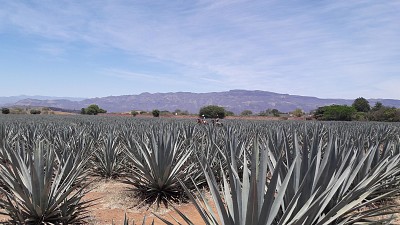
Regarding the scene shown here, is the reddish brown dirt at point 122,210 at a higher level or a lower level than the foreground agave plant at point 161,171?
lower

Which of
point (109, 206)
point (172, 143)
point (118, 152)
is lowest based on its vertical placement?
point (109, 206)

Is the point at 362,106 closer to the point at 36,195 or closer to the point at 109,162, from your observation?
the point at 109,162

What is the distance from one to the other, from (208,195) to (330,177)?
112 inches

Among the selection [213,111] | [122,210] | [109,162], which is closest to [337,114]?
[213,111]

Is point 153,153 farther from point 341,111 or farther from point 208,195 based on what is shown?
point 341,111

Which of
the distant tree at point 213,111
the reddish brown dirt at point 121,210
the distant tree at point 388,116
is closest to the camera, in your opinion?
the reddish brown dirt at point 121,210

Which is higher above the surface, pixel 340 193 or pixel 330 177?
pixel 330 177

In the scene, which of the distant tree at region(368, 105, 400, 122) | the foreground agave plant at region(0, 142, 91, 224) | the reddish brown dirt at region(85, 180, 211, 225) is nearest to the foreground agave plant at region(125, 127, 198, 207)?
the reddish brown dirt at region(85, 180, 211, 225)

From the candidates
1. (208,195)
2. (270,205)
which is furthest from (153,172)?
(270,205)

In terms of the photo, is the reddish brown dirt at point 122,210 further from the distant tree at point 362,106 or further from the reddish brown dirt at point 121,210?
the distant tree at point 362,106

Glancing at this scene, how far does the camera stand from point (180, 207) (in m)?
4.75

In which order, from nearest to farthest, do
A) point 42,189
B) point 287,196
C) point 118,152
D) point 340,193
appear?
point 287,196 < point 340,193 < point 42,189 < point 118,152

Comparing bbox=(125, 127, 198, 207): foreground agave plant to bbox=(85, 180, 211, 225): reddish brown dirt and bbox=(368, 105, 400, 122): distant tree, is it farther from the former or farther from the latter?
bbox=(368, 105, 400, 122): distant tree

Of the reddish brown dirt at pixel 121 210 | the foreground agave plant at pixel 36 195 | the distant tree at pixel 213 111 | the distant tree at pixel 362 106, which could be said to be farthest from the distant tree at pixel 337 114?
the foreground agave plant at pixel 36 195
